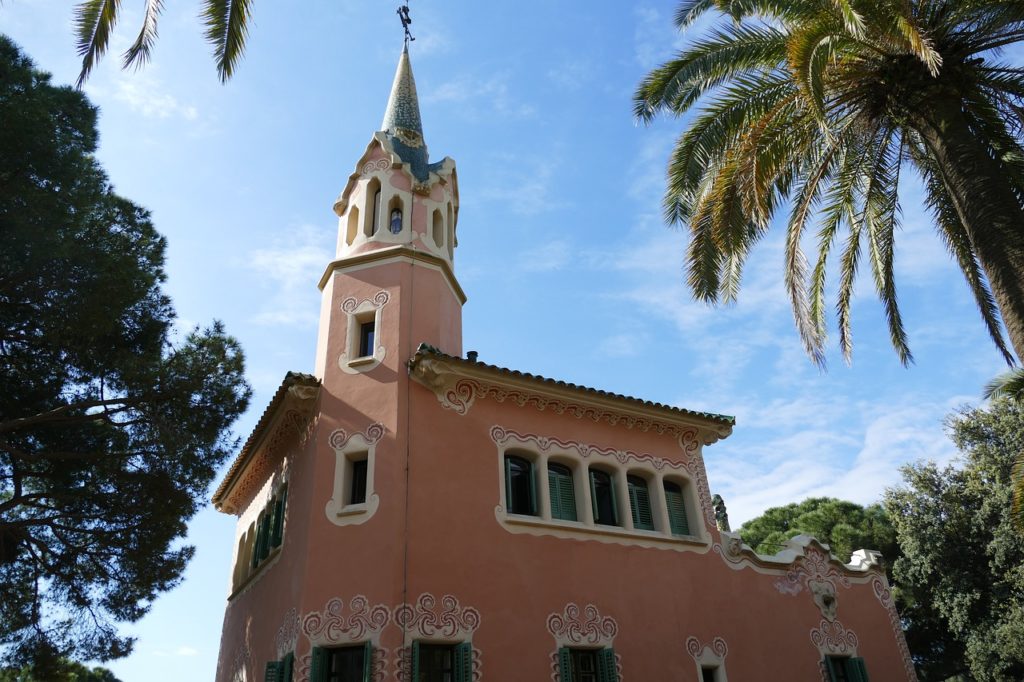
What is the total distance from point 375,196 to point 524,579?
9137 mm

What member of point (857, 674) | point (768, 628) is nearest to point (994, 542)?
point (857, 674)

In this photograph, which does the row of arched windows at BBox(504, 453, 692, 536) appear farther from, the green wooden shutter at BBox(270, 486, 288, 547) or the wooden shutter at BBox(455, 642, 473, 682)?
the green wooden shutter at BBox(270, 486, 288, 547)

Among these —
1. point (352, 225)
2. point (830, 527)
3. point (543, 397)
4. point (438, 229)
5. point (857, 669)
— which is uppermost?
point (352, 225)

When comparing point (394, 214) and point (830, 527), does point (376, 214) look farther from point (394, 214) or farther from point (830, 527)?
point (830, 527)

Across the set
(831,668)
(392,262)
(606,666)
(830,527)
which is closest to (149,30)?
(392,262)

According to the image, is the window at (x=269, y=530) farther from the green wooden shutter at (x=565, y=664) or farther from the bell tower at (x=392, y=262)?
the green wooden shutter at (x=565, y=664)

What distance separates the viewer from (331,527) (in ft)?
38.3

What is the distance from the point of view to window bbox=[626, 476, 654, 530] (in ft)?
47.2

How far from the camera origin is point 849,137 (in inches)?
432

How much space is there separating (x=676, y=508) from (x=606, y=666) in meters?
4.04

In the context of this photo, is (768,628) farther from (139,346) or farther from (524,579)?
(139,346)

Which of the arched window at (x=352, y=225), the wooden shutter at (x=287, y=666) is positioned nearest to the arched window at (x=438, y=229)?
the arched window at (x=352, y=225)

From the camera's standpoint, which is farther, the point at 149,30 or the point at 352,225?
the point at 352,225

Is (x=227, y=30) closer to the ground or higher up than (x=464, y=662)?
higher up
